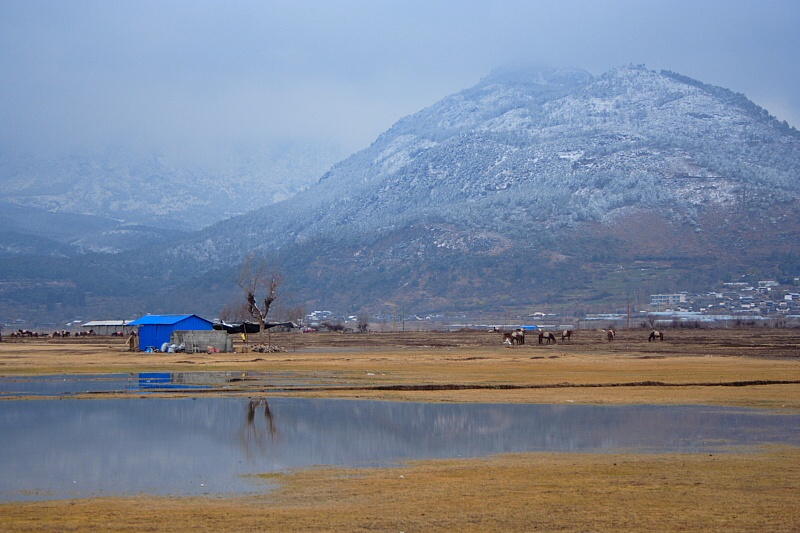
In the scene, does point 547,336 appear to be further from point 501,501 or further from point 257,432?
point 501,501

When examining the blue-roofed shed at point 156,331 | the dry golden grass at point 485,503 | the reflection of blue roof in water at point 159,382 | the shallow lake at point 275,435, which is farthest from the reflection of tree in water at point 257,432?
the blue-roofed shed at point 156,331

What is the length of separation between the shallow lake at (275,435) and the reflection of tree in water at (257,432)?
0.03 m

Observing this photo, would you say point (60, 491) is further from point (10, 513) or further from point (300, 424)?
point (300, 424)

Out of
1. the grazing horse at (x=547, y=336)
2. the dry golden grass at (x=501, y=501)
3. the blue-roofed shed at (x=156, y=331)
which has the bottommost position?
the dry golden grass at (x=501, y=501)

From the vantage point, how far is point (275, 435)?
27203mm

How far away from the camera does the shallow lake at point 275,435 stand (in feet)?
69.1

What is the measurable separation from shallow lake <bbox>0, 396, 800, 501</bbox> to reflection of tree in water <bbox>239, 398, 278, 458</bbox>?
31mm

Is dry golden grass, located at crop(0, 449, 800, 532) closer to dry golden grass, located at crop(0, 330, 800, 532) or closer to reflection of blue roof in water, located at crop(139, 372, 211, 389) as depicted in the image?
dry golden grass, located at crop(0, 330, 800, 532)

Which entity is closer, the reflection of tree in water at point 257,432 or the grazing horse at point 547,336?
the reflection of tree in water at point 257,432

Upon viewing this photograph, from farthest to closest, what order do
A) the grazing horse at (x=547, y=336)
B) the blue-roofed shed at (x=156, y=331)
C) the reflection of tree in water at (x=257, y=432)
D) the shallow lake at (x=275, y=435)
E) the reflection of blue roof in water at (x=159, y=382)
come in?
the grazing horse at (x=547, y=336)
the blue-roofed shed at (x=156, y=331)
the reflection of blue roof in water at (x=159, y=382)
the reflection of tree in water at (x=257, y=432)
the shallow lake at (x=275, y=435)

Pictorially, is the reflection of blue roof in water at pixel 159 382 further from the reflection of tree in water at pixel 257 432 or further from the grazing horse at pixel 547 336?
the grazing horse at pixel 547 336

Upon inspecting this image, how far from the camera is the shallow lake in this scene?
69.1 feet

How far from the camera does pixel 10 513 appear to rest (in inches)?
656

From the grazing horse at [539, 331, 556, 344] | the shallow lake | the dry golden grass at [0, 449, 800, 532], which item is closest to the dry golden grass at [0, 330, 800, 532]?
the dry golden grass at [0, 449, 800, 532]
